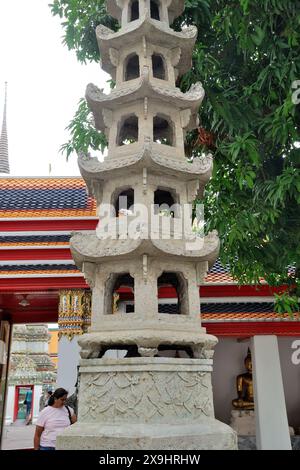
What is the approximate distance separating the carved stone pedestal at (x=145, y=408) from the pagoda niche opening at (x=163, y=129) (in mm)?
3667

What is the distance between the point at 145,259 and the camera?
18.5ft

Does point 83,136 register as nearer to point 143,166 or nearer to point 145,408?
point 143,166

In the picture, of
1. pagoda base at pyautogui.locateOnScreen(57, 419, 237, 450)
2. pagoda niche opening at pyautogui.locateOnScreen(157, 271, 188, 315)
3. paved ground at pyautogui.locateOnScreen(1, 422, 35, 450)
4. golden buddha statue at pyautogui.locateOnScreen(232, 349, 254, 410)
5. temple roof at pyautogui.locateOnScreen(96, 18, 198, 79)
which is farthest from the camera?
paved ground at pyautogui.locateOnScreen(1, 422, 35, 450)

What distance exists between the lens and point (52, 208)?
10914 mm

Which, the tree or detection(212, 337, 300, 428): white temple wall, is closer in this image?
the tree

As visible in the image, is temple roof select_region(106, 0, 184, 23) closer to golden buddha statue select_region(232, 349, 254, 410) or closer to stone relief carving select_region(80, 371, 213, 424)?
stone relief carving select_region(80, 371, 213, 424)

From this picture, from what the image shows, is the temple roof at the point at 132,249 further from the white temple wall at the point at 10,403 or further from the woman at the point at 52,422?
the white temple wall at the point at 10,403

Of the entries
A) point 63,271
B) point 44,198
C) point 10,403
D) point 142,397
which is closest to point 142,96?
point 142,397

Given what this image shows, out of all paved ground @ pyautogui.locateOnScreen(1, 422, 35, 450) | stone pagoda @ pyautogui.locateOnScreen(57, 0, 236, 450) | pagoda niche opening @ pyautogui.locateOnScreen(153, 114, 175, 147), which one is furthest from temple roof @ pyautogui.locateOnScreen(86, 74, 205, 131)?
paved ground @ pyautogui.locateOnScreen(1, 422, 35, 450)

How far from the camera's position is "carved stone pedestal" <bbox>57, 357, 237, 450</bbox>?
4.83m

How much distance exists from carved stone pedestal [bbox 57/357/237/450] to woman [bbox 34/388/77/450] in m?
0.45

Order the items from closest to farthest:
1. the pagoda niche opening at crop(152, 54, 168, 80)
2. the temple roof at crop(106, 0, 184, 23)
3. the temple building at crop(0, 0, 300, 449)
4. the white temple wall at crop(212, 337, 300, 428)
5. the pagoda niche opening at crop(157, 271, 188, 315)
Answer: the temple building at crop(0, 0, 300, 449) < the pagoda niche opening at crop(157, 271, 188, 315) < the pagoda niche opening at crop(152, 54, 168, 80) < the temple roof at crop(106, 0, 184, 23) < the white temple wall at crop(212, 337, 300, 428)

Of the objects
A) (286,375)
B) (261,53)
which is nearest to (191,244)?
(261,53)

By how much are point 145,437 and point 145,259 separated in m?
2.13
